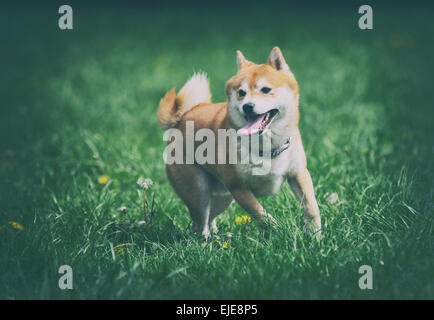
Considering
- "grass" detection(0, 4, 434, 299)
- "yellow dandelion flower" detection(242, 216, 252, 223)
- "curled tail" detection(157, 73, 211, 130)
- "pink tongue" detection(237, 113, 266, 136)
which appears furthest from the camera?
"curled tail" detection(157, 73, 211, 130)

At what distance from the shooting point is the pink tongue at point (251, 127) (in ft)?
7.96

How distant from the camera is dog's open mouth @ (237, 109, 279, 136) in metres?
2.44

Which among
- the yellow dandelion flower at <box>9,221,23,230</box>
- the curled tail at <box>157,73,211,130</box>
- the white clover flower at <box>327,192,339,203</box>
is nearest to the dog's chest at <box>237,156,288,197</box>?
the white clover flower at <box>327,192,339,203</box>

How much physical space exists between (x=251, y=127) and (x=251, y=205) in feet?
1.24

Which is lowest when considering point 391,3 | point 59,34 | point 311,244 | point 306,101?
point 311,244

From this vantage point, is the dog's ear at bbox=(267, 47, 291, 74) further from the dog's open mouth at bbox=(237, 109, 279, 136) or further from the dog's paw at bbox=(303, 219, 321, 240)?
the dog's paw at bbox=(303, 219, 321, 240)

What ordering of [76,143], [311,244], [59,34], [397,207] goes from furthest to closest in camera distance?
1. [59,34]
2. [76,143]
3. [397,207]
4. [311,244]

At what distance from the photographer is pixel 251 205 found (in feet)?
8.49

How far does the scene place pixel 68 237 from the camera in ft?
9.05

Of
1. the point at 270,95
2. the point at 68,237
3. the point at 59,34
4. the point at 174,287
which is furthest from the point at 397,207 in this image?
the point at 59,34

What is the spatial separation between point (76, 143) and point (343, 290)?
8.87 ft

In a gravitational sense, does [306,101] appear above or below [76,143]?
above

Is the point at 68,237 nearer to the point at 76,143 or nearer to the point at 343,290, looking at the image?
the point at 343,290

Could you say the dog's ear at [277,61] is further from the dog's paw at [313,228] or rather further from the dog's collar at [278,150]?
the dog's paw at [313,228]
